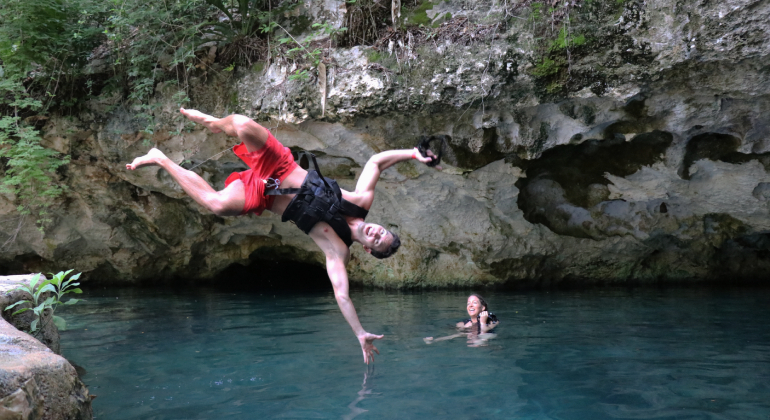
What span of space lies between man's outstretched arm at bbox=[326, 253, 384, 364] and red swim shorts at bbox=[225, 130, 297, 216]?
71 centimetres

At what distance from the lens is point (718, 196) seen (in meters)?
8.79

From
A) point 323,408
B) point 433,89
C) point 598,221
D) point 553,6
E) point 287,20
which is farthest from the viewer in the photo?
point 598,221

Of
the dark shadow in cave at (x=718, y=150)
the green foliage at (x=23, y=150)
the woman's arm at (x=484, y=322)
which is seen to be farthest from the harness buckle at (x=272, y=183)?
the dark shadow in cave at (x=718, y=150)

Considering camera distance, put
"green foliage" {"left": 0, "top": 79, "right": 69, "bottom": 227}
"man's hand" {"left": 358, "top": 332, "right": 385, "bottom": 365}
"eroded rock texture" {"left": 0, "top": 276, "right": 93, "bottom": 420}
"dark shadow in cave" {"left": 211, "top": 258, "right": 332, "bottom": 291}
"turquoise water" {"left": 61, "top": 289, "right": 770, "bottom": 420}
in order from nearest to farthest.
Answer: "eroded rock texture" {"left": 0, "top": 276, "right": 93, "bottom": 420}, "turquoise water" {"left": 61, "top": 289, "right": 770, "bottom": 420}, "man's hand" {"left": 358, "top": 332, "right": 385, "bottom": 365}, "green foliage" {"left": 0, "top": 79, "right": 69, "bottom": 227}, "dark shadow in cave" {"left": 211, "top": 258, "right": 332, "bottom": 291}

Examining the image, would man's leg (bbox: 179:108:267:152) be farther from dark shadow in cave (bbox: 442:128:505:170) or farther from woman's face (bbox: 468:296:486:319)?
dark shadow in cave (bbox: 442:128:505:170)

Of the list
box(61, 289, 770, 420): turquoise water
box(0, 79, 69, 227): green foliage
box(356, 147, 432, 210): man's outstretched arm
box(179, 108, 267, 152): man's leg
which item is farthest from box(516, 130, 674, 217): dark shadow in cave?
box(0, 79, 69, 227): green foliage

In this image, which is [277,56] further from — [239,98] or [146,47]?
[146,47]

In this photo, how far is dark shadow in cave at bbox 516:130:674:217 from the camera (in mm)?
8172

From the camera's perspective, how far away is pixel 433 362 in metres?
5.53

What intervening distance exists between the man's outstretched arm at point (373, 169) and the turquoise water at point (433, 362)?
153 centimetres

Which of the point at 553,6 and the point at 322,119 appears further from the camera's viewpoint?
the point at 322,119

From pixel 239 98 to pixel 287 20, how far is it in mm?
1384

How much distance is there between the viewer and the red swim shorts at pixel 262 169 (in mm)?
4484

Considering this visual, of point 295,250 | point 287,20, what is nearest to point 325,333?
point 287,20
